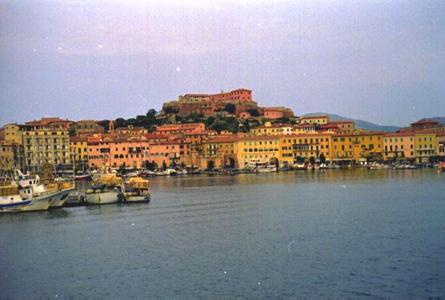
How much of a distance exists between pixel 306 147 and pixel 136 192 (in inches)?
1055

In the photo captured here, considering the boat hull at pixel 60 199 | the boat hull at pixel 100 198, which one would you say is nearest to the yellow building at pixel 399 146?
the boat hull at pixel 100 198

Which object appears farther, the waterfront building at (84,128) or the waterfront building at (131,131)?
the waterfront building at (84,128)

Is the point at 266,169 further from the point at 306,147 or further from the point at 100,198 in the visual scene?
the point at 100,198

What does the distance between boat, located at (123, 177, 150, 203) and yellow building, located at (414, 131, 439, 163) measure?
2985 centimetres

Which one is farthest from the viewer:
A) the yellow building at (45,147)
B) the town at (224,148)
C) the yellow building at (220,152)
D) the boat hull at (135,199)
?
the yellow building at (220,152)

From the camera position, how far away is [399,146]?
165ft

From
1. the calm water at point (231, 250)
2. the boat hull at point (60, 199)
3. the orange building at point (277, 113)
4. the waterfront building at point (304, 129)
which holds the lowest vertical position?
the calm water at point (231, 250)

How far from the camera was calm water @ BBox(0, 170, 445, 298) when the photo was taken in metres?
10.8

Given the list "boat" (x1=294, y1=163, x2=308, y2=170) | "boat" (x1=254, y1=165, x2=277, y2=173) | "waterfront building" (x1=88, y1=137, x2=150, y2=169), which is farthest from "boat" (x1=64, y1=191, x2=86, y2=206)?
"boat" (x1=294, y1=163, x2=308, y2=170)

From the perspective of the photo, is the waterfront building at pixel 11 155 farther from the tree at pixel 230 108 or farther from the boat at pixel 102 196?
the tree at pixel 230 108

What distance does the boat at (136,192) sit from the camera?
24469mm

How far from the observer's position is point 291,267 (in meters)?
11.9

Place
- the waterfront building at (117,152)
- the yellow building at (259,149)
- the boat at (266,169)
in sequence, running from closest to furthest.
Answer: the boat at (266,169) → the waterfront building at (117,152) → the yellow building at (259,149)

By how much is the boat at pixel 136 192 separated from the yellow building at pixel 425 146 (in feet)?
97.9
